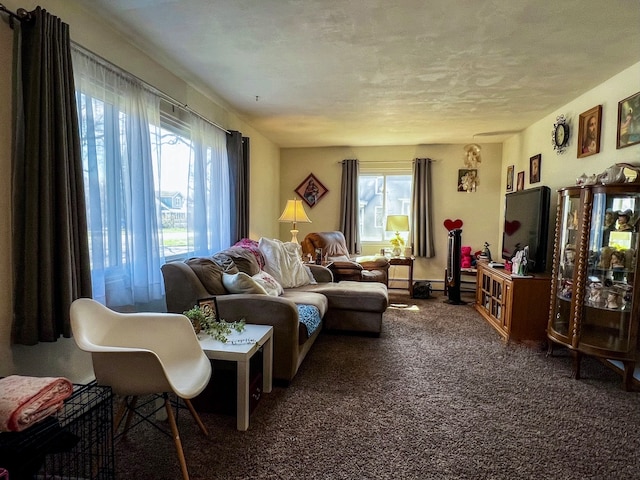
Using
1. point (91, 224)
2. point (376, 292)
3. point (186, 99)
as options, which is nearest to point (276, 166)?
point (186, 99)

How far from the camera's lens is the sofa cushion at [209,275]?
97.7 inches

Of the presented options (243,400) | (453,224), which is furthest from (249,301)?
(453,224)

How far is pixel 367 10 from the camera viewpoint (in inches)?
77.4

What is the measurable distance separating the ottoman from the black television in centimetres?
158

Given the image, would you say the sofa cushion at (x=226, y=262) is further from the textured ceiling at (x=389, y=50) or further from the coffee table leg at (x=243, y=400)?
the textured ceiling at (x=389, y=50)

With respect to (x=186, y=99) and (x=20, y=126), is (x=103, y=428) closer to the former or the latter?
Result: (x=20, y=126)

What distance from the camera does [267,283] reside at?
297 centimetres

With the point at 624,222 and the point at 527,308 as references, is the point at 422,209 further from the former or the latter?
the point at 624,222

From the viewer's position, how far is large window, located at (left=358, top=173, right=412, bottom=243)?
583 centimetres

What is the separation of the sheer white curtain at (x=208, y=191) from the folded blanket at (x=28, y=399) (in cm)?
204

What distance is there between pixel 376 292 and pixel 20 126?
9.02 ft

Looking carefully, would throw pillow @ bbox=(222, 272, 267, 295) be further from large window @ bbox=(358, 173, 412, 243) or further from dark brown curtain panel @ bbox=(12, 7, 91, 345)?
large window @ bbox=(358, 173, 412, 243)

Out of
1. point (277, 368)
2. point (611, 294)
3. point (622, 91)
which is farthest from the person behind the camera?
point (622, 91)

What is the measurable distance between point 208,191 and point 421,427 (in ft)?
9.18
